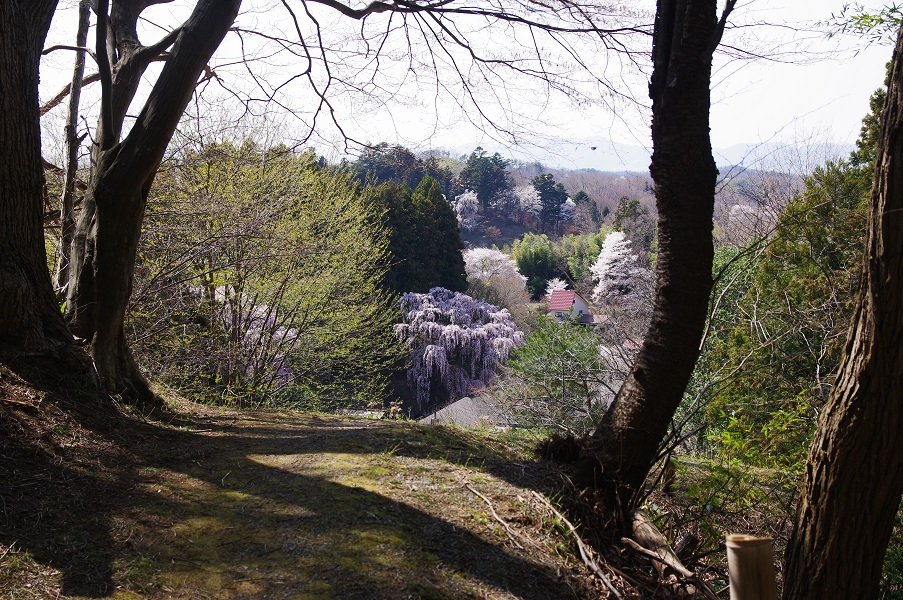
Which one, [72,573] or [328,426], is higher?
[72,573]

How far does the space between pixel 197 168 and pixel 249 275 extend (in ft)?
6.69

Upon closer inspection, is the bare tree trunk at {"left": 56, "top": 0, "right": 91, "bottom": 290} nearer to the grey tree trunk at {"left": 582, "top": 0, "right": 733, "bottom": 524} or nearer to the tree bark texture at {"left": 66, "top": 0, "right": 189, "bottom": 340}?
the tree bark texture at {"left": 66, "top": 0, "right": 189, "bottom": 340}

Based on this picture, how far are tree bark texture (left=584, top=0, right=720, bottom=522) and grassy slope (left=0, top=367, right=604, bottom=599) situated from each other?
858 millimetres

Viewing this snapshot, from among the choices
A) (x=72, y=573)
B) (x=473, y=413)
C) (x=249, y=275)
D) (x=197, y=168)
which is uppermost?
(x=197, y=168)

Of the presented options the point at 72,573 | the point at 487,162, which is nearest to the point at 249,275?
the point at 72,573

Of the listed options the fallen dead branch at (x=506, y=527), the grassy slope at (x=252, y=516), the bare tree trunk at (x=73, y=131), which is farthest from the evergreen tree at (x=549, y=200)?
the fallen dead branch at (x=506, y=527)

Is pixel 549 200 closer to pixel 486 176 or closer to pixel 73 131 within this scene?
pixel 486 176

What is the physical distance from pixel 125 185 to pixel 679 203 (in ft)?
11.4

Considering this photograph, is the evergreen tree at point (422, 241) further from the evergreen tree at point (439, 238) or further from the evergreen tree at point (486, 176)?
the evergreen tree at point (486, 176)

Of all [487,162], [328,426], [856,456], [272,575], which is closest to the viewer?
[272,575]

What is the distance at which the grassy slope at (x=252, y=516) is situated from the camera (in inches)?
86.4

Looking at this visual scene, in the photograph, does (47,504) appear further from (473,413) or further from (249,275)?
(473,413)

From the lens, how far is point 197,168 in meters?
8.57

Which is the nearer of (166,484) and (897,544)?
(166,484)
